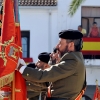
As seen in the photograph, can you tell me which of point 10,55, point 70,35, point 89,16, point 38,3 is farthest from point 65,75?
point 89,16

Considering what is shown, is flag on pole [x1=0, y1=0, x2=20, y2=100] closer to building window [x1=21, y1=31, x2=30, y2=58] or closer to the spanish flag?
the spanish flag

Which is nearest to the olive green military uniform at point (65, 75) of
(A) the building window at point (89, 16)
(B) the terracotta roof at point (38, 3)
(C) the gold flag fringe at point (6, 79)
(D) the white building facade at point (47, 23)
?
(C) the gold flag fringe at point (6, 79)

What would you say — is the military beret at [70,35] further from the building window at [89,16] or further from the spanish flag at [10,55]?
the building window at [89,16]

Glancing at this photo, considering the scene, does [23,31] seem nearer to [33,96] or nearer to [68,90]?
[33,96]

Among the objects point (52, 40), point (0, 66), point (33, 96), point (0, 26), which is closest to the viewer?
point (0, 66)

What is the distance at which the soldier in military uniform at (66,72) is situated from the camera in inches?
214

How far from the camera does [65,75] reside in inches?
215

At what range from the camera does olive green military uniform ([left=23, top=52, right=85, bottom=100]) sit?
5438 millimetres

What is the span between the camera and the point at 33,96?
746 centimetres

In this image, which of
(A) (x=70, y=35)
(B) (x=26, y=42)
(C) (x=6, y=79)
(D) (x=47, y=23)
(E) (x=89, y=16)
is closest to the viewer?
(C) (x=6, y=79)

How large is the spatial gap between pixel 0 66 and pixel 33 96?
88.0 inches

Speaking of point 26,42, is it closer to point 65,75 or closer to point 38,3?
point 38,3

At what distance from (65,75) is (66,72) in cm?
4

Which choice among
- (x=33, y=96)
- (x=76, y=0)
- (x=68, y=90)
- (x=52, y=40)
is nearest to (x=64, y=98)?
(x=68, y=90)
